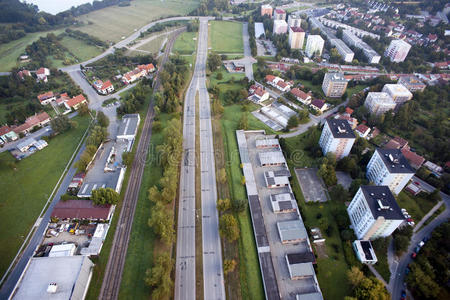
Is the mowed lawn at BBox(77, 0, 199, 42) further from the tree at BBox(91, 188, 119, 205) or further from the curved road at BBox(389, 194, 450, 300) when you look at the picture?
the curved road at BBox(389, 194, 450, 300)

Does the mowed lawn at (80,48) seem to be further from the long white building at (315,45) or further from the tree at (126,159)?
the long white building at (315,45)

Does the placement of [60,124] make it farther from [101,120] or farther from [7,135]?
[7,135]

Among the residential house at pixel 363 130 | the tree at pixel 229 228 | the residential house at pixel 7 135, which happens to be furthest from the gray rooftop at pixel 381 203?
the residential house at pixel 7 135

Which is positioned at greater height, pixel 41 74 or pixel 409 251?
pixel 41 74

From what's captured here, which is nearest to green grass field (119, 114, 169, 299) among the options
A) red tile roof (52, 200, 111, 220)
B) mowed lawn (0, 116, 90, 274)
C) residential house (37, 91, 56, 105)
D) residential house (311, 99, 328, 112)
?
red tile roof (52, 200, 111, 220)

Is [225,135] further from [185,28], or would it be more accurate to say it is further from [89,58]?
[185,28]

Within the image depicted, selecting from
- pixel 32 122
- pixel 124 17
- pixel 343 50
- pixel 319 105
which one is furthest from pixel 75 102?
pixel 343 50

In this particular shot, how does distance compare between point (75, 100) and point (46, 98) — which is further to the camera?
point (46, 98)
